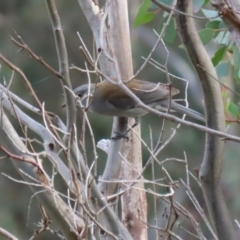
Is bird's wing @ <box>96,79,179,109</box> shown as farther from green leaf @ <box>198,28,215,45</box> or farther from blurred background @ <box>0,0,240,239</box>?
blurred background @ <box>0,0,240,239</box>

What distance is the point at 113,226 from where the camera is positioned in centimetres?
193

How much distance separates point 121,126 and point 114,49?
0.37m

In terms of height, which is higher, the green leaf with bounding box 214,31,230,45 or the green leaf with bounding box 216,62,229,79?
the green leaf with bounding box 214,31,230,45

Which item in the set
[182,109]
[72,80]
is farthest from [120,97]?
[72,80]

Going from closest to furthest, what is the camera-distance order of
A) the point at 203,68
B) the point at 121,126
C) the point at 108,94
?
the point at 203,68 < the point at 121,126 < the point at 108,94

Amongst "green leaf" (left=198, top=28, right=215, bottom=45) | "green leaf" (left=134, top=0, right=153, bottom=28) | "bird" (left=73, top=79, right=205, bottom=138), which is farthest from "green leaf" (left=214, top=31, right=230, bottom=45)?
"bird" (left=73, top=79, right=205, bottom=138)

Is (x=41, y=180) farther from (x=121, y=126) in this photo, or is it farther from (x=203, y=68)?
(x=121, y=126)

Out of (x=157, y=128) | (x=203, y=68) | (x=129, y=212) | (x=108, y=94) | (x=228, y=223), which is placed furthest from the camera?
(x=157, y=128)

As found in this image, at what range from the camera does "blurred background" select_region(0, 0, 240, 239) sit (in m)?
7.44

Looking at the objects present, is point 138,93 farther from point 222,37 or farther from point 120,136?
point 222,37

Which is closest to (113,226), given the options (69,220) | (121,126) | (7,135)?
(69,220)

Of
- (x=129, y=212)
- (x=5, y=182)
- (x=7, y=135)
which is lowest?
(x=5, y=182)

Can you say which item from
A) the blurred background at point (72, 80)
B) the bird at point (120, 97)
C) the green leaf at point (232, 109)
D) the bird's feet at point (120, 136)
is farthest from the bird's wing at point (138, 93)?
the blurred background at point (72, 80)

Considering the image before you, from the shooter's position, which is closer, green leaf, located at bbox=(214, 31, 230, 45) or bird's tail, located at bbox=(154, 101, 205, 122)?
green leaf, located at bbox=(214, 31, 230, 45)
